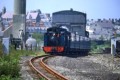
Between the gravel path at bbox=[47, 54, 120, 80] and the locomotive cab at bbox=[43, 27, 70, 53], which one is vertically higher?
the locomotive cab at bbox=[43, 27, 70, 53]

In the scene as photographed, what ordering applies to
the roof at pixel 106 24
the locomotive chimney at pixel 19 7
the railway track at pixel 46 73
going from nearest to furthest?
the railway track at pixel 46 73, the locomotive chimney at pixel 19 7, the roof at pixel 106 24

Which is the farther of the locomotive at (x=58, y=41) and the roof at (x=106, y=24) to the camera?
the roof at (x=106, y=24)

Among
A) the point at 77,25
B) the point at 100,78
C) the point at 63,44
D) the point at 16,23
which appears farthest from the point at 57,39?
the point at 77,25

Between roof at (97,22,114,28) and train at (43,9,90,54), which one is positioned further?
roof at (97,22,114,28)

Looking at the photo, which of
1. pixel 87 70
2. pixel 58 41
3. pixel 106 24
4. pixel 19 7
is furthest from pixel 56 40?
pixel 106 24

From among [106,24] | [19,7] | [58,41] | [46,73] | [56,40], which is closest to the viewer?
[46,73]

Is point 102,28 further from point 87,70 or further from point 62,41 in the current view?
point 87,70

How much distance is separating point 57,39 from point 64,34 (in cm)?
98

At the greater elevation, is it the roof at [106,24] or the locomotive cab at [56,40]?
the roof at [106,24]

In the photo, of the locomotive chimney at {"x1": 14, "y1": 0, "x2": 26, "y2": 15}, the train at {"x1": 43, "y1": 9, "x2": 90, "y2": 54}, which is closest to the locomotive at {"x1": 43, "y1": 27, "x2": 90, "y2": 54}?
the train at {"x1": 43, "y1": 9, "x2": 90, "y2": 54}

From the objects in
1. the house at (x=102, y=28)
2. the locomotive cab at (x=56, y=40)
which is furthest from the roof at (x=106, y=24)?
the locomotive cab at (x=56, y=40)

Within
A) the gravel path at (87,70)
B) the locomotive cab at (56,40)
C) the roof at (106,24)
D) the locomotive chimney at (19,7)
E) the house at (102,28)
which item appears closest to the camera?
the gravel path at (87,70)

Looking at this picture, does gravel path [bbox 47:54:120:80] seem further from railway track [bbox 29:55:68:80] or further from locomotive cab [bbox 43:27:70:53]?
locomotive cab [bbox 43:27:70:53]

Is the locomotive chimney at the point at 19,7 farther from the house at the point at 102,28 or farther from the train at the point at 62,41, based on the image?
the house at the point at 102,28
